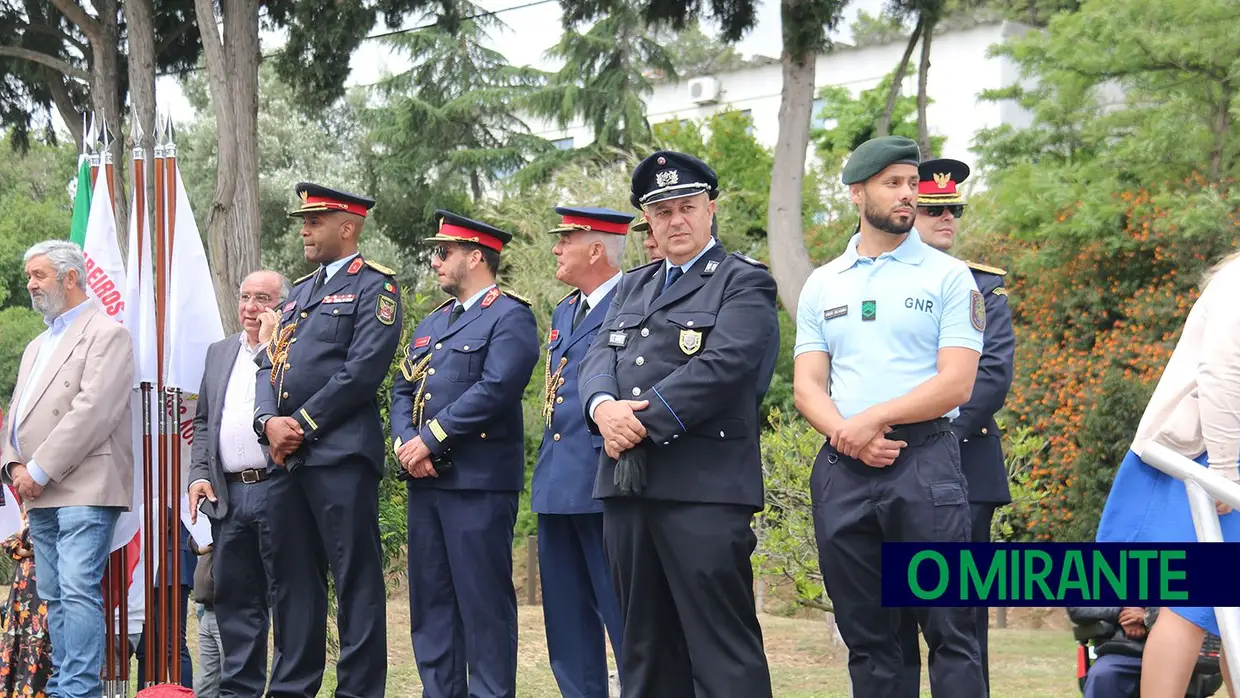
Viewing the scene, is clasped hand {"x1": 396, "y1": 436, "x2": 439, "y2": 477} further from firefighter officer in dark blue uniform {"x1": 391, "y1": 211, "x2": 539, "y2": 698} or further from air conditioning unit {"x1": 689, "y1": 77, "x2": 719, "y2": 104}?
air conditioning unit {"x1": 689, "y1": 77, "x2": 719, "y2": 104}

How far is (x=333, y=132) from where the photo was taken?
3403cm

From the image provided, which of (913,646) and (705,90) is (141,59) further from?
(705,90)

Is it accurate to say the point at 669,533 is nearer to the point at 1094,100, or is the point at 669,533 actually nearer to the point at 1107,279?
the point at 1107,279

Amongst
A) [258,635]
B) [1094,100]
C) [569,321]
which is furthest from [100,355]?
[1094,100]

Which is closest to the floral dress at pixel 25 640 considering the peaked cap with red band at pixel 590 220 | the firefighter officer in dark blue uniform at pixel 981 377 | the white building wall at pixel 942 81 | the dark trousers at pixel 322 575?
the dark trousers at pixel 322 575

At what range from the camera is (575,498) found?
571cm

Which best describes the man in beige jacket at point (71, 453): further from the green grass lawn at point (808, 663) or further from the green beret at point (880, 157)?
the green beret at point (880, 157)

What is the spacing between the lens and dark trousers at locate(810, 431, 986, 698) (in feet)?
13.6

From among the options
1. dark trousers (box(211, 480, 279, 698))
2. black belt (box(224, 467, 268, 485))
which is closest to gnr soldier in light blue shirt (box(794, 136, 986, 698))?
black belt (box(224, 467, 268, 485))

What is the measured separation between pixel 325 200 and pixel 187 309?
1.12m

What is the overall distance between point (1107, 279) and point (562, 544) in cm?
1387

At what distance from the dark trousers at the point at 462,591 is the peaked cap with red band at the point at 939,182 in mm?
2080

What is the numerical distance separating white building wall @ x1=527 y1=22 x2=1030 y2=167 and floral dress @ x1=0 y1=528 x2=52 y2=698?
2548cm

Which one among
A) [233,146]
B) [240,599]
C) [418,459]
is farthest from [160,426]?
[233,146]
